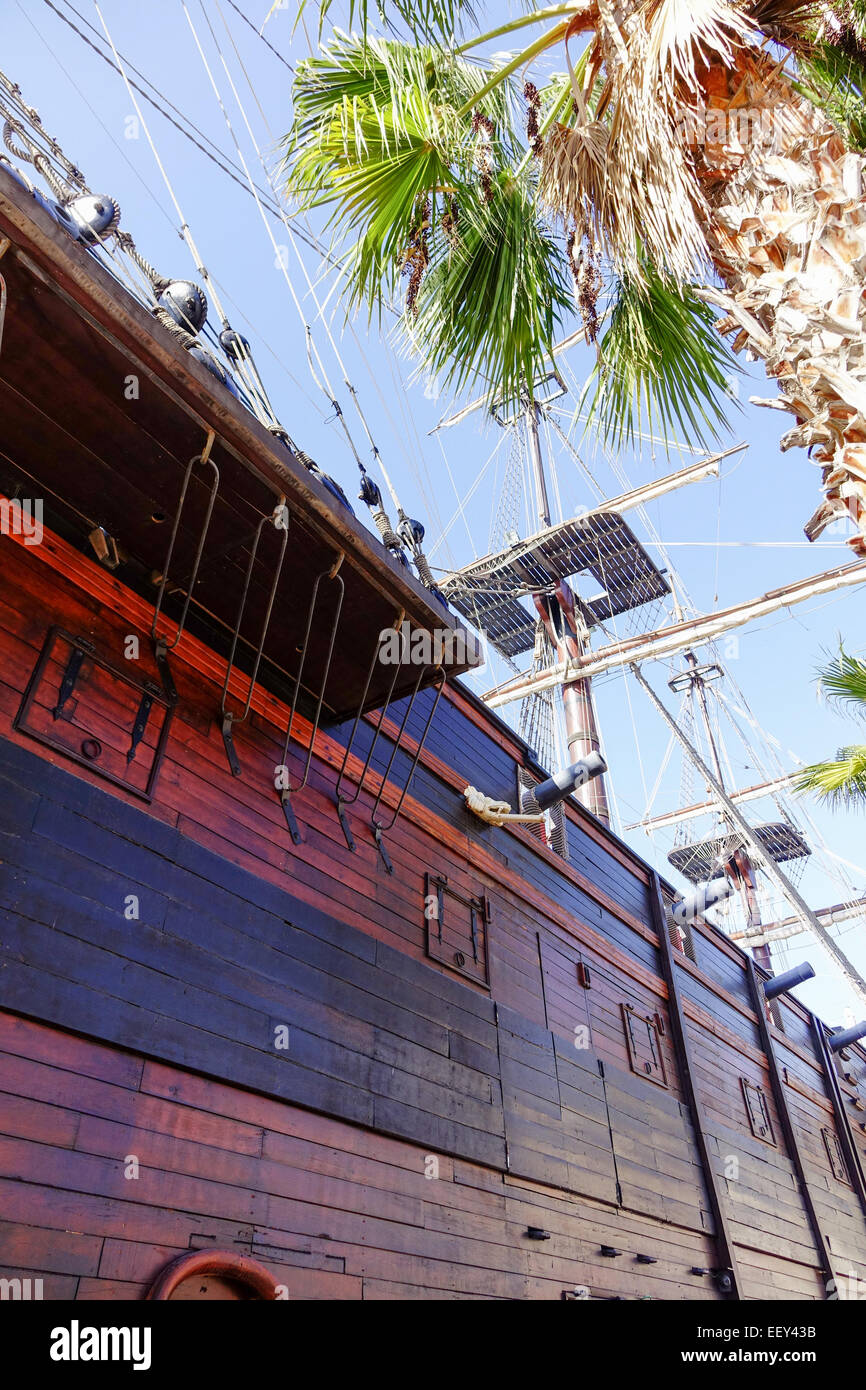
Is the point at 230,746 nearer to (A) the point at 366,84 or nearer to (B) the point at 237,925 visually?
(B) the point at 237,925

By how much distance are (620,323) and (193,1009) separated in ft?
16.0

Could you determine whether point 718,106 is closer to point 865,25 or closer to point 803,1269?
point 865,25

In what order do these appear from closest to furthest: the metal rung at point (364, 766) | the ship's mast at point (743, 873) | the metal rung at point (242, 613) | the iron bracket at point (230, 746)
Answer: the metal rung at point (242, 613), the iron bracket at point (230, 746), the metal rung at point (364, 766), the ship's mast at point (743, 873)

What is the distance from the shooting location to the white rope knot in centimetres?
809

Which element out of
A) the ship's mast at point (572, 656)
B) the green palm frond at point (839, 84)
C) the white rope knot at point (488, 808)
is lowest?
→ the white rope knot at point (488, 808)

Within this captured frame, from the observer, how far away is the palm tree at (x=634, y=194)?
4.25 meters

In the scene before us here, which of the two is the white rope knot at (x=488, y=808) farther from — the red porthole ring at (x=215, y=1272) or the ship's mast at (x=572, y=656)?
the ship's mast at (x=572, y=656)

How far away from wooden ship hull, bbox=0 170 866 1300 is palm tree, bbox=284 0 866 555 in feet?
6.03

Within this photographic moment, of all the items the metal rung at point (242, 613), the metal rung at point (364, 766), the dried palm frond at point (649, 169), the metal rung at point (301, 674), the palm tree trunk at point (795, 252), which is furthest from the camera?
the metal rung at point (364, 766)

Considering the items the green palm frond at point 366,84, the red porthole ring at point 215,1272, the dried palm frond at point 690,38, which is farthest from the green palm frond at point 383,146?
the red porthole ring at point 215,1272

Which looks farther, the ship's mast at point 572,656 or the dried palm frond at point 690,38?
the ship's mast at point 572,656

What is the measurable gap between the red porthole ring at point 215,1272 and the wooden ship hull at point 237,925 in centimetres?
2

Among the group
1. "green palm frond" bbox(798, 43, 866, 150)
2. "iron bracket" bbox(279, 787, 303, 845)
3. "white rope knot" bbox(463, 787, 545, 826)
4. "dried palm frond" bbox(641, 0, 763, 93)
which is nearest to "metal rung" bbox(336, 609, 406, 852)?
"iron bracket" bbox(279, 787, 303, 845)

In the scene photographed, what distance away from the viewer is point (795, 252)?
430 centimetres
